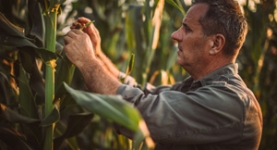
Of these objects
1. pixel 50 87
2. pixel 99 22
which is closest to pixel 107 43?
pixel 99 22

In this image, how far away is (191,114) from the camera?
117 centimetres

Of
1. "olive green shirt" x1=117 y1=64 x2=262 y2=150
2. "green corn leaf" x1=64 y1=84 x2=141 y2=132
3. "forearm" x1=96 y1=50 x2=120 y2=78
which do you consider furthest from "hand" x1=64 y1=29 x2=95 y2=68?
"green corn leaf" x1=64 y1=84 x2=141 y2=132

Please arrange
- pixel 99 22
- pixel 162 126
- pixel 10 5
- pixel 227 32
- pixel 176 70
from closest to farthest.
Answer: pixel 162 126 < pixel 227 32 < pixel 10 5 < pixel 99 22 < pixel 176 70

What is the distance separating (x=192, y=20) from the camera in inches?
56.3

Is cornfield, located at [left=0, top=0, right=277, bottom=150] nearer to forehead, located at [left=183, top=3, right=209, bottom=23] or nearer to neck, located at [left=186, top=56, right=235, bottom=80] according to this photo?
forehead, located at [left=183, top=3, right=209, bottom=23]

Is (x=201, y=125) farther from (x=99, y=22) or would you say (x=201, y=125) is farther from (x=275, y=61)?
(x=275, y=61)

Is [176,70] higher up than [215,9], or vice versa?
[215,9]

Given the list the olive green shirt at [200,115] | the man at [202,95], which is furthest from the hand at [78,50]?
the olive green shirt at [200,115]

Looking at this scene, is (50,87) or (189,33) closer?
(50,87)

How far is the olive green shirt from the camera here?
1.16 meters

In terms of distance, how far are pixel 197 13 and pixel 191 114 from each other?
402 mm

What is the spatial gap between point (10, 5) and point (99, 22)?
25.8 inches

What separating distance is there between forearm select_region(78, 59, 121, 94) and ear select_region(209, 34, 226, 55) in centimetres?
36

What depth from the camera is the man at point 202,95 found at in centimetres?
117
